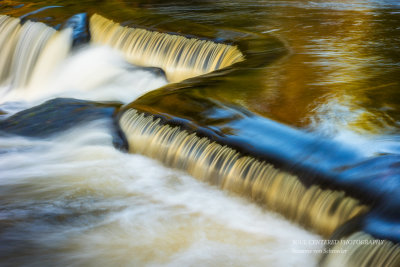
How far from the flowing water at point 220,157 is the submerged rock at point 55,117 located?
2 cm

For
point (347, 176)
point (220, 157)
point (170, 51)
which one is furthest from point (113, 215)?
point (170, 51)

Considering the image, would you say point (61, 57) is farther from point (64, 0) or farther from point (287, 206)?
point (287, 206)

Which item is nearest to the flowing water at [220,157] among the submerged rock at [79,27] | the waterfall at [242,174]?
Result: the waterfall at [242,174]

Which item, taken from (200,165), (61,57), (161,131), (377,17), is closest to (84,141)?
(161,131)

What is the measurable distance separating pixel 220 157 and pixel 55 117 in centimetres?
245

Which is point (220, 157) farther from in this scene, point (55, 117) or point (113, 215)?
point (55, 117)

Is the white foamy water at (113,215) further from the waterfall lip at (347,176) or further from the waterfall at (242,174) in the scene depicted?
the waterfall lip at (347,176)

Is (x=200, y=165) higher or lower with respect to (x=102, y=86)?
higher

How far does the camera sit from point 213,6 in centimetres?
1013

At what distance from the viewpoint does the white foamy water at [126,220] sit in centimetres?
389

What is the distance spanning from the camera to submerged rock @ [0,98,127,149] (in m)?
6.20

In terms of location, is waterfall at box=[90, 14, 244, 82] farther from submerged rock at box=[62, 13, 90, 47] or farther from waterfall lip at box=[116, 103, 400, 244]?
waterfall lip at box=[116, 103, 400, 244]

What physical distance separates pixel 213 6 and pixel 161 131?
17.6ft

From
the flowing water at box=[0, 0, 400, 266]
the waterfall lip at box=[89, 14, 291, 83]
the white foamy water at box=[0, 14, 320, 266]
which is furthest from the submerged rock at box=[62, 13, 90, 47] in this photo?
the white foamy water at box=[0, 14, 320, 266]
